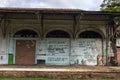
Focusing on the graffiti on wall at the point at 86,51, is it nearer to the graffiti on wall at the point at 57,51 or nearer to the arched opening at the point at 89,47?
the arched opening at the point at 89,47

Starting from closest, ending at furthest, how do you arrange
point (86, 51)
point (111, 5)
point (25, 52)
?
1. point (25, 52)
2. point (86, 51)
3. point (111, 5)

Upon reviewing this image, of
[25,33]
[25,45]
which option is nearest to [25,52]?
[25,45]

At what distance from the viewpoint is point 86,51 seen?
982 inches

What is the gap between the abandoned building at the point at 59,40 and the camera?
24375mm

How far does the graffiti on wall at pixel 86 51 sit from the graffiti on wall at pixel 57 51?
2.08 ft

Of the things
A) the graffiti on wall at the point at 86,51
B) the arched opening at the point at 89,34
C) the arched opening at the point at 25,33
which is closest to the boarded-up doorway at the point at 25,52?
the arched opening at the point at 25,33

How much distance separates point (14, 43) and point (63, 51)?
4.01 meters

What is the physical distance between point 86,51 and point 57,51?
7.79 feet

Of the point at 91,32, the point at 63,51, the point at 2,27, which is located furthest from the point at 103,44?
the point at 2,27

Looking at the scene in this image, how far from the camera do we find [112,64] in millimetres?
24375

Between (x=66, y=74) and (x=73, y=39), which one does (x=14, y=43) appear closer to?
(x=73, y=39)

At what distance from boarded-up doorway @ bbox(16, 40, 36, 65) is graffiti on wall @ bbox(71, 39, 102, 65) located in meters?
3.26

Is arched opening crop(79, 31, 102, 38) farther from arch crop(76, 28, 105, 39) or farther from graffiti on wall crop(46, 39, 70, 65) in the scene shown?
graffiti on wall crop(46, 39, 70, 65)

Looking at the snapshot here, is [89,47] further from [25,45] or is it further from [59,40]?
[25,45]
